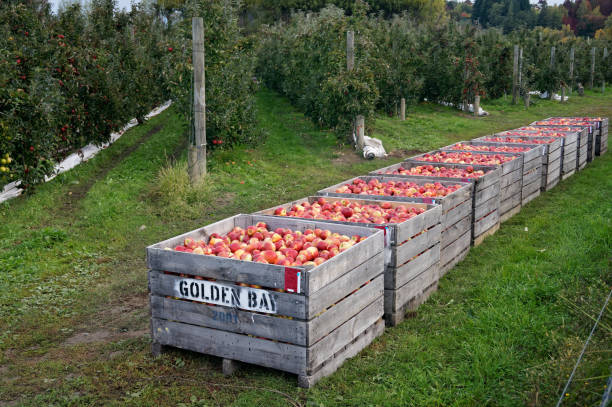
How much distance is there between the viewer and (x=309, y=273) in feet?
13.2

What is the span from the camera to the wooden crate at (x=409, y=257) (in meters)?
5.31

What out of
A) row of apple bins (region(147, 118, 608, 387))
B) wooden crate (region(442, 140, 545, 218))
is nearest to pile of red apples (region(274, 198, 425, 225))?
row of apple bins (region(147, 118, 608, 387))

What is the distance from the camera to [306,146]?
16.3 meters

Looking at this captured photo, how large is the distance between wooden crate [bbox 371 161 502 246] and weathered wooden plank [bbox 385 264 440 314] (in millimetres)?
1801

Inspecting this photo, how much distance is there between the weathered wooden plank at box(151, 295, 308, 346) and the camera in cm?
412

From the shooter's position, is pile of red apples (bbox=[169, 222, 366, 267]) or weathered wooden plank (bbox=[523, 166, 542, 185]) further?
weathered wooden plank (bbox=[523, 166, 542, 185])

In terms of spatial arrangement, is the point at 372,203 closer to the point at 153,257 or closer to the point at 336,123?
the point at 153,257

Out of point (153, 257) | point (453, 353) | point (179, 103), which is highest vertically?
point (179, 103)

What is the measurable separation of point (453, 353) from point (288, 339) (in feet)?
4.76

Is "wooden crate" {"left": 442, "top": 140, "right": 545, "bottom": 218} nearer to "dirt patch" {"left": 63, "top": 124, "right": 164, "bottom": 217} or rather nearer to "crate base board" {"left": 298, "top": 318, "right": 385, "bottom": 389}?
"crate base board" {"left": 298, "top": 318, "right": 385, "bottom": 389}

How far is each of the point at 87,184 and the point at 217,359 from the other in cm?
738

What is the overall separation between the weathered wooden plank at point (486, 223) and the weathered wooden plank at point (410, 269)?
1.84m

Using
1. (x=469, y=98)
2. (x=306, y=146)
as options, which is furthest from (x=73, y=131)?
(x=469, y=98)

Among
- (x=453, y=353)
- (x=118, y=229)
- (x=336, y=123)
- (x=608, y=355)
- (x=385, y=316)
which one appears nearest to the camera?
(x=608, y=355)
